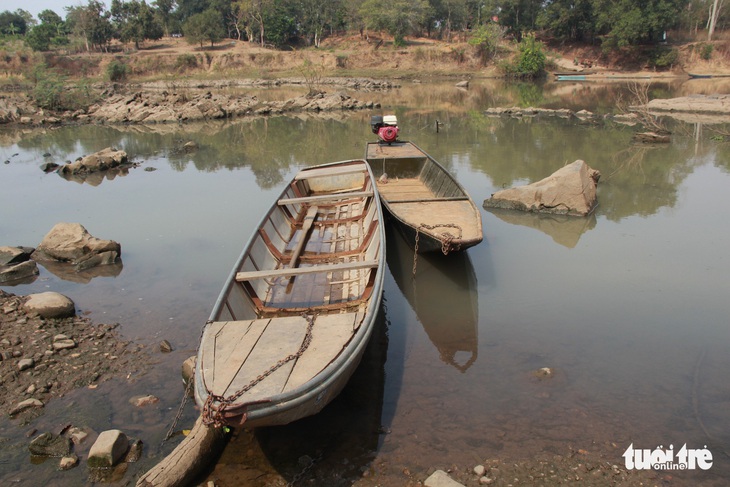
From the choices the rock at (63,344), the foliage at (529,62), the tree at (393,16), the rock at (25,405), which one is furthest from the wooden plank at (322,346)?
the tree at (393,16)

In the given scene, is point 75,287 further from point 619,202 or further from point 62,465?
point 619,202

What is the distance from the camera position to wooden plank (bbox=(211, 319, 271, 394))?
408 centimetres

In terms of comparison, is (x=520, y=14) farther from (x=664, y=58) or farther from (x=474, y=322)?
(x=474, y=322)

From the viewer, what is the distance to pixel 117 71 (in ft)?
170

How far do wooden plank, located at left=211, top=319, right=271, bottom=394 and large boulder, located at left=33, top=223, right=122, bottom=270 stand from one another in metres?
5.55

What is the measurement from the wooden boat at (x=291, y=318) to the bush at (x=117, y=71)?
168 feet

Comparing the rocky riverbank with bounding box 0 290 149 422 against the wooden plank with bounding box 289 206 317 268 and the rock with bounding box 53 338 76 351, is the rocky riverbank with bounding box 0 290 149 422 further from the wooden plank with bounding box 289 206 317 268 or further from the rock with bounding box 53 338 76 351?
the wooden plank with bounding box 289 206 317 268

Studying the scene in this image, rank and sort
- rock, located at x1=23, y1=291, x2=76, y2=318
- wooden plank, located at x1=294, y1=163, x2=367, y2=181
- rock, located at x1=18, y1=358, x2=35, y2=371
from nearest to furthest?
rock, located at x1=18, y1=358, x2=35, y2=371 → rock, located at x1=23, y1=291, x2=76, y2=318 → wooden plank, located at x1=294, y1=163, x2=367, y2=181

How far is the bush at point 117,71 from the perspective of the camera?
51312mm

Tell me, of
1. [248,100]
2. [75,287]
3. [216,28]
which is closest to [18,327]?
[75,287]

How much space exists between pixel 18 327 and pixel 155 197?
7659 millimetres

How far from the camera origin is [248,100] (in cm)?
3344

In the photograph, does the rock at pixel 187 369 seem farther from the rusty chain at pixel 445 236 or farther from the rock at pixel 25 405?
the rusty chain at pixel 445 236

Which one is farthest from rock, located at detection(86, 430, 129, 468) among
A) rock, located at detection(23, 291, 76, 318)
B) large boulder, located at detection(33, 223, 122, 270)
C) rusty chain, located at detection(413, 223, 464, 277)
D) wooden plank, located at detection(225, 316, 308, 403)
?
large boulder, located at detection(33, 223, 122, 270)
